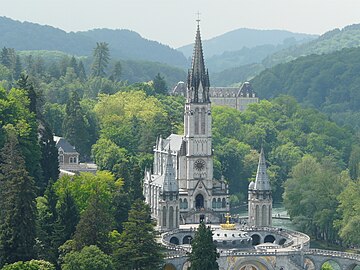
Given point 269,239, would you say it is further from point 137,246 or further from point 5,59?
point 5,59

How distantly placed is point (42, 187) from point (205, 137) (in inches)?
1097

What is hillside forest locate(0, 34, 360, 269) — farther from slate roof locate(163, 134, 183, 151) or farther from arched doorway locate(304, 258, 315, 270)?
arched doorway locate(304, 258, 315, 270)

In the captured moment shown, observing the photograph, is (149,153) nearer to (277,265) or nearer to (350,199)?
(350,199)

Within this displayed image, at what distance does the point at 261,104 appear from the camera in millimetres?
185625

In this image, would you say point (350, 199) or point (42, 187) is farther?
point (350, 199)

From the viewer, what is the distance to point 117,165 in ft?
385

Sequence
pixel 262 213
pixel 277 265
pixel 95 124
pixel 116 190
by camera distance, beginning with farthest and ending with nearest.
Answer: pixel 95 124 → pixel 262 213 → pixel 116 190 → pixel 277 265

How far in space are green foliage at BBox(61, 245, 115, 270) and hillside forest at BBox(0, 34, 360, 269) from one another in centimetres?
8

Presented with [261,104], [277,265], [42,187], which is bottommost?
[277,265]

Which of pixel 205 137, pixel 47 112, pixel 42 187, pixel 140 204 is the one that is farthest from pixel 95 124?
pixel 140 204

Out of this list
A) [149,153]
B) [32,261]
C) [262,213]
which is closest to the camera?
[32,261]

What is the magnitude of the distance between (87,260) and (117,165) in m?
46.7

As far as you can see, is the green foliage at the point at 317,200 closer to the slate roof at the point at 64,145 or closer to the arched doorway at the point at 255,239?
the arched doorway at the point at 255,239

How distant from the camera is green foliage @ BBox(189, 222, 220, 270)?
7844cm
